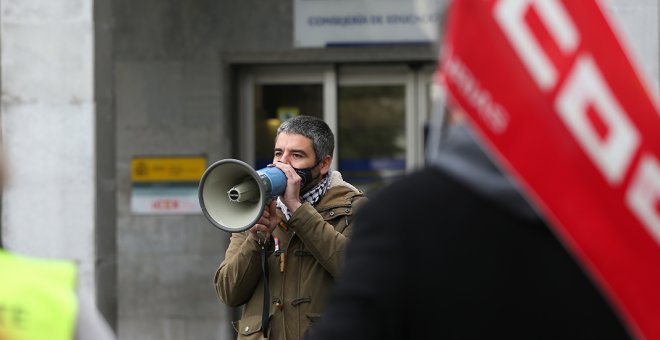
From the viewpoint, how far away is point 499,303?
171cm

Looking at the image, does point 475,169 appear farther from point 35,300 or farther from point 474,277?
point 35,300

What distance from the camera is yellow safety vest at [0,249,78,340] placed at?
1.92 meters

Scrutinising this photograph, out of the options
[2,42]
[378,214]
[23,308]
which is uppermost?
[2,42]

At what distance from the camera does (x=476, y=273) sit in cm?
171

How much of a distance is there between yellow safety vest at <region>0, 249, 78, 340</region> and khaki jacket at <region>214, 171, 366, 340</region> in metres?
2.00

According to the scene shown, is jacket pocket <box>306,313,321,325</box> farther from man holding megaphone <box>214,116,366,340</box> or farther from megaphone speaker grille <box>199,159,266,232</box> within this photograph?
megaphone speaker grille <box>199,159,266,232</box>

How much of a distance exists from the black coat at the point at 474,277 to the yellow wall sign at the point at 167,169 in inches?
292

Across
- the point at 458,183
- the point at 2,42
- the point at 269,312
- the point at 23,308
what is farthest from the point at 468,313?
the point at 2,42

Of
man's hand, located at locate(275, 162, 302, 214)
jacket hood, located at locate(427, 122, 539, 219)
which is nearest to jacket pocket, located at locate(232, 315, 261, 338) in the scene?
man's hand, located at locate(275, 162, 302, 214)

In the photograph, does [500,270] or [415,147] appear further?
[415,147]

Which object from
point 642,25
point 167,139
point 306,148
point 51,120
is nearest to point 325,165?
point 306,148

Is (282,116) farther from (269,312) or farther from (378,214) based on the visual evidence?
(378,214)

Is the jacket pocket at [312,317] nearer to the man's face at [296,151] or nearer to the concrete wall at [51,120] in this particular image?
the man's face at [296,151]

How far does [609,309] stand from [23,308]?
0.99m
